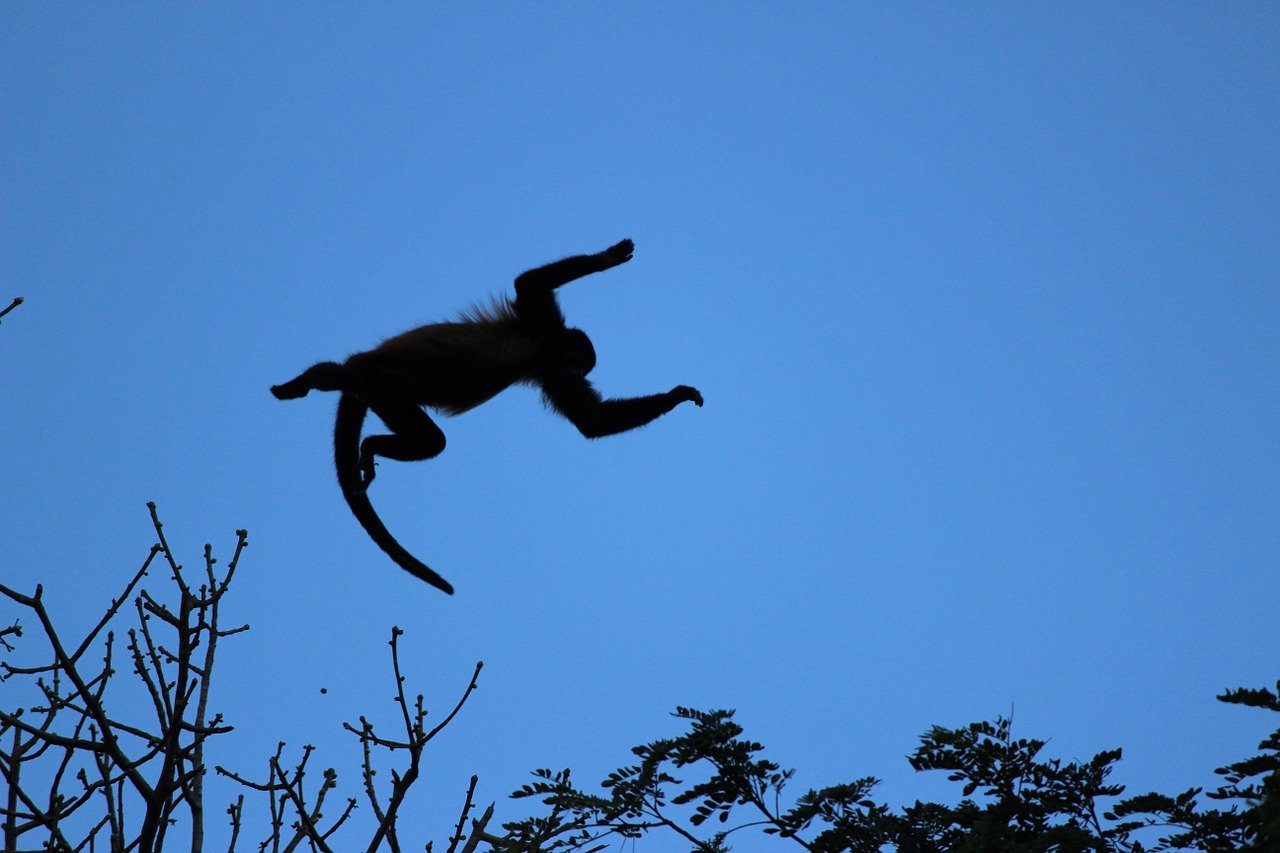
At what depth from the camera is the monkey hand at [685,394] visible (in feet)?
29.5

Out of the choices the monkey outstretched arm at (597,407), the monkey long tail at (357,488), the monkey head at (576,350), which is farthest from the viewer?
the monkey outstretched arm at (597,407)

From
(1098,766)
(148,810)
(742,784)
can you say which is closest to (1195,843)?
(1098,766)

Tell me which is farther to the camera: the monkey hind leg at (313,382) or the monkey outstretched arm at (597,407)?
the monkey outstretched arm at (597,407)

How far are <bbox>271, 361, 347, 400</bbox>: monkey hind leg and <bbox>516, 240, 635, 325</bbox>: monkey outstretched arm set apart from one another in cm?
162

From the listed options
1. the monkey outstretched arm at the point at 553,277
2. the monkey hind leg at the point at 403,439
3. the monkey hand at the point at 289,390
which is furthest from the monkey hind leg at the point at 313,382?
the monkey outstretched arm at the point at 553,277

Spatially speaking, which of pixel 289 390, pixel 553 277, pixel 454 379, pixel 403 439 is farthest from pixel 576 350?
pixel 289 390

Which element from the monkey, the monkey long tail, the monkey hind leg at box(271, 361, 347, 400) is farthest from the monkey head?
the monkey hind leg at box(271, 361, 347, 400)

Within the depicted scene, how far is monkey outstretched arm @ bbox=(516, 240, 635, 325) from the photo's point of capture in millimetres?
7945

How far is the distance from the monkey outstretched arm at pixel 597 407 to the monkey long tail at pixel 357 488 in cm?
153

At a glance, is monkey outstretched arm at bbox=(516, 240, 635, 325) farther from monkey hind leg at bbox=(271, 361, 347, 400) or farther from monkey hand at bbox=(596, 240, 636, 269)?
monkey hind leg at bbox=(271, 361, 347, 400)

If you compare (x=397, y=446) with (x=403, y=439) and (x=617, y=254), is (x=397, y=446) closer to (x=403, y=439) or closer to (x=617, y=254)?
(x=403, y=439)

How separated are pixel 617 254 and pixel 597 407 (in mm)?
1802

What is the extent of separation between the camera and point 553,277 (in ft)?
27.5

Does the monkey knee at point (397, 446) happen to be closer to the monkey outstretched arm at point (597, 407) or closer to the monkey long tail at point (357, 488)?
the monkey long tail at point (357, 488)
